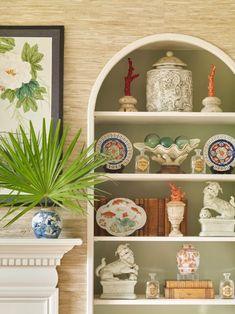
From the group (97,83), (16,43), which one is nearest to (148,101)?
(97,83)

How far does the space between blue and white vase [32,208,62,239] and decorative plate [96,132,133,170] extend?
0.44 m

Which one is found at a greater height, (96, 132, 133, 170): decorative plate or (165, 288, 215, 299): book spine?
(96, 132, 133, 170): decorative plate

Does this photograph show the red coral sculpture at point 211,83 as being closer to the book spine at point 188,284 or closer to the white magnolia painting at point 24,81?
the white magnolia painting at point 24,81

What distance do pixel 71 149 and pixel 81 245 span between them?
47cm

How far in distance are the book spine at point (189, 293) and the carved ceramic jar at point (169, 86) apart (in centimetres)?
89


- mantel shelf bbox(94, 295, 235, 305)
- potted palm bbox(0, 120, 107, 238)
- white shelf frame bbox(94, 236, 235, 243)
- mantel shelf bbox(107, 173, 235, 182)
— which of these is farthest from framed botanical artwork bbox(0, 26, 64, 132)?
mantel shelf bbox(94, 295, 235, 305)

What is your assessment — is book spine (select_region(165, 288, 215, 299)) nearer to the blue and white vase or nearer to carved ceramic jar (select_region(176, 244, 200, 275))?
carved ceramic jar (select_region(176, 244, 200, 275))

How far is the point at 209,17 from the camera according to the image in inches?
163

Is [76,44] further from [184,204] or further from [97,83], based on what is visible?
[184,204]

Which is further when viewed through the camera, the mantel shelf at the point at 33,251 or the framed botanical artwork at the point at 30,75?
the framed botanical artwork at the point at 30,75

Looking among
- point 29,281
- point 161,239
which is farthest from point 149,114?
point 29,281

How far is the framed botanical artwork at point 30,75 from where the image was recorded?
4074 millimetres

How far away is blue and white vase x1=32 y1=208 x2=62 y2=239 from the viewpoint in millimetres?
3875

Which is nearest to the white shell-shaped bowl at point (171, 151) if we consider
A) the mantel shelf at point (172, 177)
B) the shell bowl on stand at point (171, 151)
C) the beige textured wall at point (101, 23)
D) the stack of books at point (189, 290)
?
the shell bowl on stand at point (171, 151)
